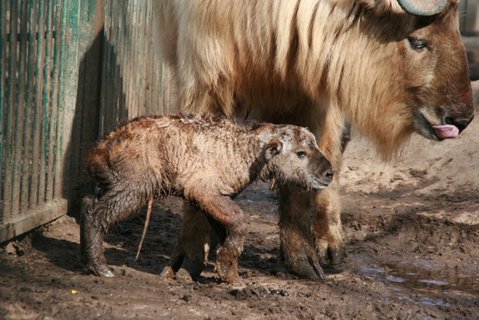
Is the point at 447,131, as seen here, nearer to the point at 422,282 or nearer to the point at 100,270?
the point at 422,282

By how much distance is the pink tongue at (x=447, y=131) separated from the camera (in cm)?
518

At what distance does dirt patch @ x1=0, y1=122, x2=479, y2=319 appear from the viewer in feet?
A: 14.7

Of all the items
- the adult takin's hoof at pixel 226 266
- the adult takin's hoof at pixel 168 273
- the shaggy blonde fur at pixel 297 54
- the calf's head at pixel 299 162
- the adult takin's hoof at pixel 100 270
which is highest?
the shaggy blonde fur at pixel 297 54

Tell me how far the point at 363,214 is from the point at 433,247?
2.85 feet

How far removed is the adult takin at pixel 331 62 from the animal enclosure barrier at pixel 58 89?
0.80 meters

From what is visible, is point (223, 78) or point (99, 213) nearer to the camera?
point (99, 213)

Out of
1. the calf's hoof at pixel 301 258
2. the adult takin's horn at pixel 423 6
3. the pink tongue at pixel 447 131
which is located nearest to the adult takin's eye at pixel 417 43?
the adult takin's horn at pixel 423 6

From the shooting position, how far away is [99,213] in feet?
15.9

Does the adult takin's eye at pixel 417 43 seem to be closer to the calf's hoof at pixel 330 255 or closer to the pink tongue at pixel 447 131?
the pink tongue at pixel 447 131

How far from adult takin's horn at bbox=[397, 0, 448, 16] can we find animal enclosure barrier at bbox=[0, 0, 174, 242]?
6.30ft

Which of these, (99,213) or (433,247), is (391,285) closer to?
(433,247)

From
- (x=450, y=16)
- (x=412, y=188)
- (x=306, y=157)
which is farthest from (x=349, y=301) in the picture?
(x=412, y=188)

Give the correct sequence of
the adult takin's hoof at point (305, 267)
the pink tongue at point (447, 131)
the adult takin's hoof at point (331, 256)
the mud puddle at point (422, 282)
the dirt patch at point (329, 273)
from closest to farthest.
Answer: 1. the dirt patch at point (329, 273)
2. the pink tongue at point (447, 131)
3. the mud puddle at point (422, 282)
4. the adult takin's hoof at point (305, 267)
5. the adult takin's hoof at point (331, 256)

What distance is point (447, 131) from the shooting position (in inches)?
205
